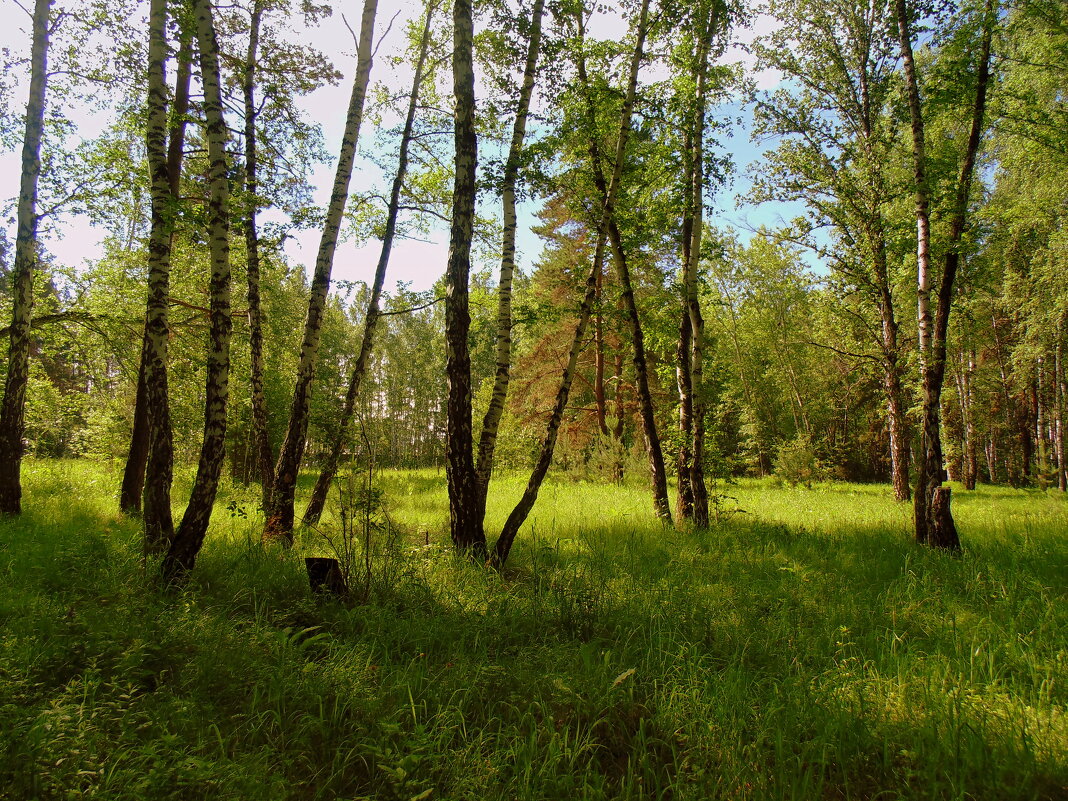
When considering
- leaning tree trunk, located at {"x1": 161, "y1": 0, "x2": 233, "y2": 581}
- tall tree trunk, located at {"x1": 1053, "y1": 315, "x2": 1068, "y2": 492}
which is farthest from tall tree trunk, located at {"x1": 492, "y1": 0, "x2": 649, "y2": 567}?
tall tree trunk, located at {"x1": 1053, "y1": 315, "x2": 1068, "y2": 492}

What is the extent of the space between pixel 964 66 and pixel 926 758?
8576mm

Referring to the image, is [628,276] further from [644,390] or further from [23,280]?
[23,280]

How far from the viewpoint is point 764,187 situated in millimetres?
9383

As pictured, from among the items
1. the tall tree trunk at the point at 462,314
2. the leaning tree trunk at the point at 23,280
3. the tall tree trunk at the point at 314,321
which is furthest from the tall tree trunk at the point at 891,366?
the leaning tree trunk at the point at 23,280

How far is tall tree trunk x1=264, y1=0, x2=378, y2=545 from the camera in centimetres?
658

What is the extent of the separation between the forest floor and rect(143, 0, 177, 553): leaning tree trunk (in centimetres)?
45

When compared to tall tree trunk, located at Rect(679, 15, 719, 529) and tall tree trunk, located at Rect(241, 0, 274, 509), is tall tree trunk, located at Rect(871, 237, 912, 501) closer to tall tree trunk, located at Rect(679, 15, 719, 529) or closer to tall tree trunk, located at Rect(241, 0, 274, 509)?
tall tree trunk, located at Rect(679, 15, 719, 529)

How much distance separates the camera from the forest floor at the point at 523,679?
2.39 meters

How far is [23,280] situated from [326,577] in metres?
6.99

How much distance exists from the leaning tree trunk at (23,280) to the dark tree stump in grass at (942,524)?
1275 cm

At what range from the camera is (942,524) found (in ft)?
20.7

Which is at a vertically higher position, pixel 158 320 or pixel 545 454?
pixel 158 320

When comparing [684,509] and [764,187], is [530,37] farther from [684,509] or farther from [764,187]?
[684,509]

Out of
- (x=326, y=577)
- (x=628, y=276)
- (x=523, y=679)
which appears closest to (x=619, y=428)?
(x=628, y=276)
